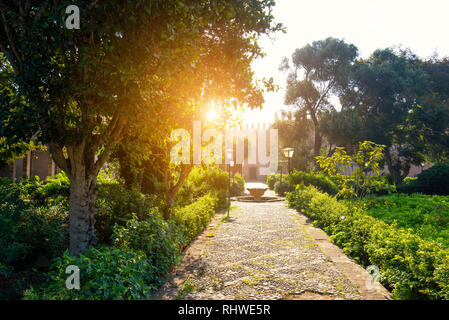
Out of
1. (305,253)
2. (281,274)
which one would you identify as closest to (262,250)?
(305,253)

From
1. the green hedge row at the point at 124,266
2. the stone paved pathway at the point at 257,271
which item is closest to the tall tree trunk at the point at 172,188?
the stone paved pathway at the point at 257,271

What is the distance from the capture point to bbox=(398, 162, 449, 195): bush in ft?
54.4

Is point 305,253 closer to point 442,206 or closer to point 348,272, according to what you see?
point 348,272

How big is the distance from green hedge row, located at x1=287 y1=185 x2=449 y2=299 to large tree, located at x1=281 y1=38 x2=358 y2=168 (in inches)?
857

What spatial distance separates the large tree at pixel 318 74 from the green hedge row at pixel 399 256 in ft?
71.4

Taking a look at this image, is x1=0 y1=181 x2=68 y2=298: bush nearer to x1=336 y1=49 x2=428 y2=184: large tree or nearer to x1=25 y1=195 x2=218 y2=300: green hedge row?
x1=25 y1=195 x2=218 y2=300: green hedge row

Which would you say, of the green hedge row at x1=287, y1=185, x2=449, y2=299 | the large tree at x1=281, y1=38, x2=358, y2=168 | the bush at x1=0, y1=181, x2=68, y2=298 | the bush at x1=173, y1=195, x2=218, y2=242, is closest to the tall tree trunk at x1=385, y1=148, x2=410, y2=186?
the large tree at x1=281, y1=38, x2=358, y2=168

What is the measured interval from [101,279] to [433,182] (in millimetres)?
19688

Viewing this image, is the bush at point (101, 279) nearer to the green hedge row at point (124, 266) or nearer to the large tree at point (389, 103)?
the green hedge row at point (124, 266)

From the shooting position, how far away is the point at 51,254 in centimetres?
464

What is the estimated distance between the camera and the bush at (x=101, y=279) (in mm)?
2650

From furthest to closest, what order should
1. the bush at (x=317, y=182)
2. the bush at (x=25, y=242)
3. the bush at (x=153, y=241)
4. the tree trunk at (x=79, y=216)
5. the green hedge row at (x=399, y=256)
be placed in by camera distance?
1. the bush at (x=317, y=182)
2. the tree trunk at (x=79, y=216)
3. the bush at (x=153, y=241)
4. the bush at (x=25, y=242)
5. the green hedge row at (x=399, y=256)

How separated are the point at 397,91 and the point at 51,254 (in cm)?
2875

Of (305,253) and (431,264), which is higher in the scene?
(431,264)
